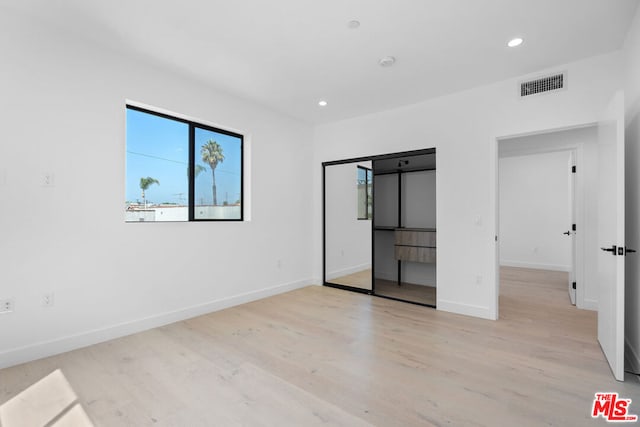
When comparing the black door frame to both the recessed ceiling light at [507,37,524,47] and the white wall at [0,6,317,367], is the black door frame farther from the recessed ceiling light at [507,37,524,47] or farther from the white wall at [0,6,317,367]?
the white wall at [0,6,317,367]

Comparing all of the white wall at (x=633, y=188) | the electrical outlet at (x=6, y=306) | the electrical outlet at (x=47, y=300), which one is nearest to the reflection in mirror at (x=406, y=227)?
the white wall at (x=633, y=188)

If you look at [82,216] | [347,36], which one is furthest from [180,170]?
[347,36]

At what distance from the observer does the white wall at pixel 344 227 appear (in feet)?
17.9

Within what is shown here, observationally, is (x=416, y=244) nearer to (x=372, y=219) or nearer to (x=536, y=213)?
(x=372, y=219)

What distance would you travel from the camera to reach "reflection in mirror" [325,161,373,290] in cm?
538

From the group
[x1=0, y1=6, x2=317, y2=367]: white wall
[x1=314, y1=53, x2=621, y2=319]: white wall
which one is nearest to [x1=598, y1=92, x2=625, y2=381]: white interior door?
[x1=314, y1=53, x2=621, y2=319]: white wall

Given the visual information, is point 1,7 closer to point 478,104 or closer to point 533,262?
point 478,104

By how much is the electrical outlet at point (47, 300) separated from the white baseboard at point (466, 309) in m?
3.96

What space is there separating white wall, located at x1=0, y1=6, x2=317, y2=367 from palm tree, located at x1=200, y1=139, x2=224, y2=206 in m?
0.33

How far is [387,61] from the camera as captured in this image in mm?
2998

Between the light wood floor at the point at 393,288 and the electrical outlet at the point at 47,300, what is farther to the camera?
the light wood floor at the point at 393,288

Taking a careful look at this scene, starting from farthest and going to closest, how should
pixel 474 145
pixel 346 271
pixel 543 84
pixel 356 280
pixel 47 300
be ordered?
pixel 346 271, pixel 356 280, pixel 474 145, pixel 543 84, pixel 47 300

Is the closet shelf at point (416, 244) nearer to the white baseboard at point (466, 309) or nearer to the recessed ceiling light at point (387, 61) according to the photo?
the white baseboard at point (466, 309)

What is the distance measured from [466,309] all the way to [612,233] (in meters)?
1.74
